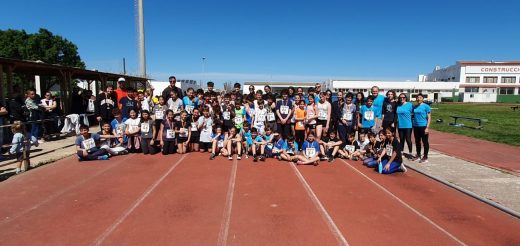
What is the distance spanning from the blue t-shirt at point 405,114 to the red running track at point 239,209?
1.29 metres

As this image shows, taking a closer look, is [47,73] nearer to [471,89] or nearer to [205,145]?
[205,145]

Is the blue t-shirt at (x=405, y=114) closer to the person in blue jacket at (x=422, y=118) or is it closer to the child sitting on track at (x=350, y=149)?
the person in blue jacket at (x=422, y=118)

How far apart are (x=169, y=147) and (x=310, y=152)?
3.76m

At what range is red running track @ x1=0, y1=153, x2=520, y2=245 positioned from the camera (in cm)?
377

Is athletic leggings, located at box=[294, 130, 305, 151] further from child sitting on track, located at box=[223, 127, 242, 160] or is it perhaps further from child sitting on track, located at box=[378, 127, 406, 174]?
child sitting on track, located at box=[378, 127, 406, 174]

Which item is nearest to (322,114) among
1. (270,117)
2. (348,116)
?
(348,116)

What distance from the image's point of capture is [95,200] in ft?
16.3

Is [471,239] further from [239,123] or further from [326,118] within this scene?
[239,123]

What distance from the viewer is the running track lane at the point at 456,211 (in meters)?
3.92

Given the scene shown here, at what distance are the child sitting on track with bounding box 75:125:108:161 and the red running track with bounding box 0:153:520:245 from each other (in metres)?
0.69

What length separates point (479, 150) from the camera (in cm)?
946

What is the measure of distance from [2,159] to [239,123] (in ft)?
18.8

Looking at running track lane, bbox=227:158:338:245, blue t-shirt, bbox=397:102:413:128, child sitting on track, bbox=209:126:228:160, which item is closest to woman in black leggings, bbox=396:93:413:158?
blue t-shirt, bbox=397:102:413:128

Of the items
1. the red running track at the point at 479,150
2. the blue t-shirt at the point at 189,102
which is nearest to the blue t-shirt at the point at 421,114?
the red running track at the point at 479,150
